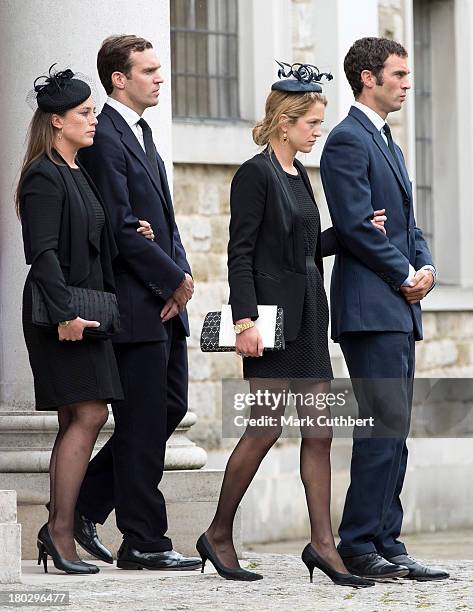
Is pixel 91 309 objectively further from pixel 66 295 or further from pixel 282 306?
pixel 282 306

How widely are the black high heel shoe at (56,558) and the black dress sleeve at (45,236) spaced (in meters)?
0.79

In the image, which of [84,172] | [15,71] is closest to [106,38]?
[15,71]

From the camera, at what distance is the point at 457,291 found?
12.8 m

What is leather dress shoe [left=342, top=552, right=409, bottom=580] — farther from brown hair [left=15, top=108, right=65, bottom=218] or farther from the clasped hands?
brown hair [left=15, top=108, right=65, bottom=218]

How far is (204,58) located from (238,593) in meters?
5.32

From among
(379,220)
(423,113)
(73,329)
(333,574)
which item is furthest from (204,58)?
(333,574)

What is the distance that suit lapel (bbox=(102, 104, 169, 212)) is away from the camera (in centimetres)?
737

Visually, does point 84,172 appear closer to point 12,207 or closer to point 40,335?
point 40,335

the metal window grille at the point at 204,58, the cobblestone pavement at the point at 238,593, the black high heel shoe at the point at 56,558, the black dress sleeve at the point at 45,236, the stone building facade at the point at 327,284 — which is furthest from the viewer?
the metal window grille at the point at 204,58

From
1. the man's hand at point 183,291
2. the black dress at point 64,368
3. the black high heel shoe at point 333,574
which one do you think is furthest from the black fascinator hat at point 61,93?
the black high heel shoe at point 333,574

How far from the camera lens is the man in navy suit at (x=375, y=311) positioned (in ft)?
23.4

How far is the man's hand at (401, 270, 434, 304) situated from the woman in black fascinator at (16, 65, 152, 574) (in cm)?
106

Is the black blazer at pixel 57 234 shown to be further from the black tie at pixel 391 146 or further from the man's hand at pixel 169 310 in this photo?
the black tie at pixel 391 146

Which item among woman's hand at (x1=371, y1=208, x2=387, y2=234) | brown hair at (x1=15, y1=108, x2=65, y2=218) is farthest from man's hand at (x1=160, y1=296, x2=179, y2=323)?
woman's hand at (x1=371, y1=208, x2=387, y2=234)
